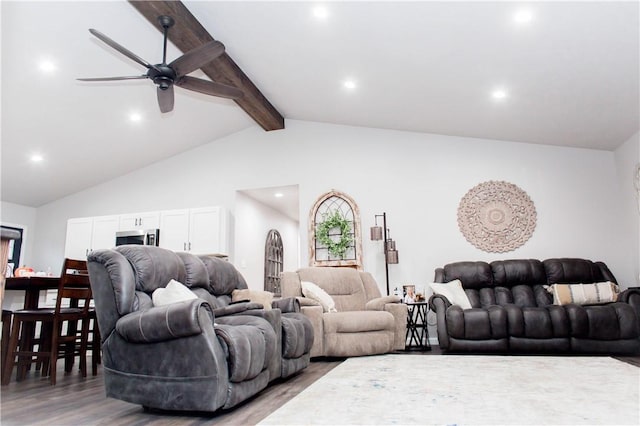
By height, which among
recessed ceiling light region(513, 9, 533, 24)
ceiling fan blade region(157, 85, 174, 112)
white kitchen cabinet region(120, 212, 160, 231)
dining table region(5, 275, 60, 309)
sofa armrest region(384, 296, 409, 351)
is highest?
recessed ceiling light region(513, 9, 533, 24)

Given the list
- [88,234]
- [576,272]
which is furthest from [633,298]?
[88,234]

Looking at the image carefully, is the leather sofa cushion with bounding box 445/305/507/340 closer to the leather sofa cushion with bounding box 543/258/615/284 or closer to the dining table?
the leather sofa cushion with bounding box 543/258/615/284

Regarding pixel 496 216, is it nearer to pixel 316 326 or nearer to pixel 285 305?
pixel 316 326

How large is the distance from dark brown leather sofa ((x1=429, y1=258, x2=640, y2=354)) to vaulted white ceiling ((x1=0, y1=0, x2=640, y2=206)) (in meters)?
2.02

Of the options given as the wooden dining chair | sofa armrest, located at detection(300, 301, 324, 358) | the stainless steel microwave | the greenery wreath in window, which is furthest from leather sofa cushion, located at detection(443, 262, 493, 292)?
the stainless steel microwave

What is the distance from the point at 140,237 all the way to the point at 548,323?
5.69 meters

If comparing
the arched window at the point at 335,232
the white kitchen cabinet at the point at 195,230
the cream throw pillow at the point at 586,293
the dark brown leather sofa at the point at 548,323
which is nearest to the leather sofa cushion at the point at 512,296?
the dark brown leather sofa at the point at 548,323

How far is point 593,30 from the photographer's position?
3441 mm

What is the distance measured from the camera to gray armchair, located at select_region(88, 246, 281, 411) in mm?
2393

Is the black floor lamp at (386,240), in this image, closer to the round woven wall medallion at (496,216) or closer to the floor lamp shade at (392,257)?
the floor lamp shade at (392,257)

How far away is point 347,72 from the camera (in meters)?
4.83

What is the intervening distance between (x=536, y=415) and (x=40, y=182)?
24.1 feet

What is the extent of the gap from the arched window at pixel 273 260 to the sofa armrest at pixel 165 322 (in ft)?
16.7

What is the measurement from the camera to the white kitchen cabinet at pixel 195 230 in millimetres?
6434
